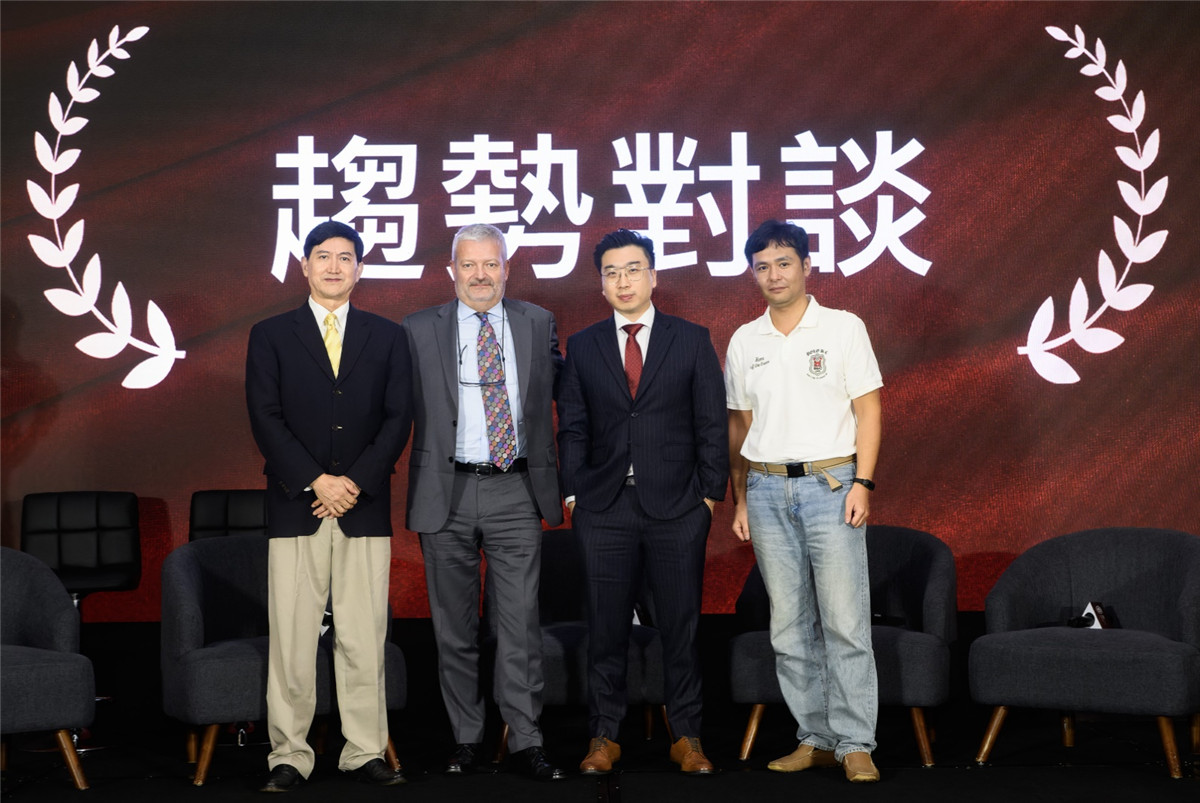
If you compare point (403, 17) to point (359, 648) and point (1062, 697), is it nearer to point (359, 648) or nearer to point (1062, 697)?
point (359, 648)

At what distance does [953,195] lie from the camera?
5.24 metres

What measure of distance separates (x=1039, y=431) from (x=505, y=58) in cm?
304

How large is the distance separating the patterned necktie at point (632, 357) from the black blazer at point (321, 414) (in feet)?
2.39

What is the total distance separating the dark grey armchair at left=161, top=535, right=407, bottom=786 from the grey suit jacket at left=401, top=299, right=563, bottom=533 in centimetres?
62

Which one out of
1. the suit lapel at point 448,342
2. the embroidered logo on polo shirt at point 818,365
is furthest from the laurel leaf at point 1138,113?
the suit lapel at point 448,342

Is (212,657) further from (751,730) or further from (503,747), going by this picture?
(751,730)

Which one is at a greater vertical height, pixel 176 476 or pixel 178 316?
pixel 178 316

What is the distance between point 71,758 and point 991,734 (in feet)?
10.0

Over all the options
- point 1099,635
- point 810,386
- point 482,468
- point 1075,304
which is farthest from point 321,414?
point 1075,304

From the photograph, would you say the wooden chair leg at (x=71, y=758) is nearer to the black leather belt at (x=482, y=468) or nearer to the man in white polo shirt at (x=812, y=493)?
the black leather belt at (x=482, y=468)

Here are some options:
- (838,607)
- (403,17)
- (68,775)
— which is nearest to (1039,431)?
(838,607)

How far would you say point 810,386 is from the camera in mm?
3611

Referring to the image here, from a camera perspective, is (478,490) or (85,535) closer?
(478,490)

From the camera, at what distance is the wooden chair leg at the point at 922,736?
378 centimetres
